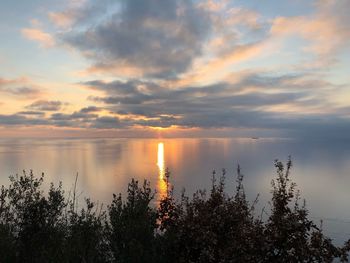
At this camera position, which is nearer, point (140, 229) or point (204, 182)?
point (140, 229)

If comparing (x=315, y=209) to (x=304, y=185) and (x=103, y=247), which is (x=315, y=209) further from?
(x=103, y=247)

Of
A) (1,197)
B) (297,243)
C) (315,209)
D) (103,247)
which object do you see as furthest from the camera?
(315,209)

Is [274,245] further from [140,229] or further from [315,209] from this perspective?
[315,209]

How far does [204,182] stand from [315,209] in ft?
142

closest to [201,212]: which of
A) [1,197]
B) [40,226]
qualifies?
[40,226]

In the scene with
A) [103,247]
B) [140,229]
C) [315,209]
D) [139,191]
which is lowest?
[315,209]

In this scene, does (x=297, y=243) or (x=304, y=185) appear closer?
(x=297, y=243)

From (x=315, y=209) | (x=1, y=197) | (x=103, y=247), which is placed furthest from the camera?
(x=315, y=209)

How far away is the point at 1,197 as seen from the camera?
20.3 m

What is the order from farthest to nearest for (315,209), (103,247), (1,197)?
(315,209) < (1,197) < (103,247)

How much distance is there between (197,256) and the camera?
15.4m

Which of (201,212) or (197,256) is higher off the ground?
(201,212)

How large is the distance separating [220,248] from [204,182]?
9816 centimetres

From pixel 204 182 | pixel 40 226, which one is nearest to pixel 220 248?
pixel 40 226
